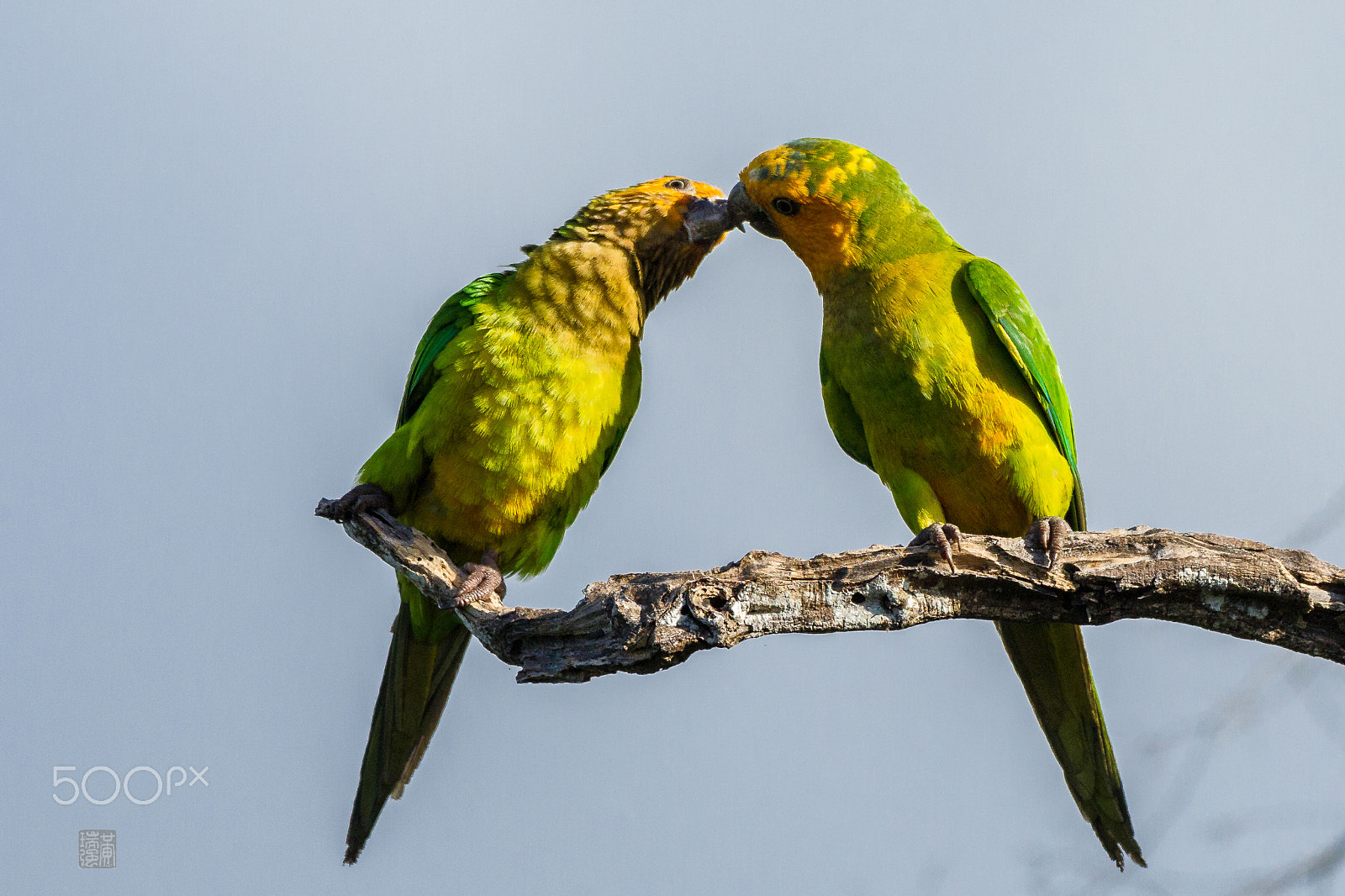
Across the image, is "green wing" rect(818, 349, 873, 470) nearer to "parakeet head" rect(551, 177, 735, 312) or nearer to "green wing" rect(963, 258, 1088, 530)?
"green wing" rect(963, 258, 1088, 530)

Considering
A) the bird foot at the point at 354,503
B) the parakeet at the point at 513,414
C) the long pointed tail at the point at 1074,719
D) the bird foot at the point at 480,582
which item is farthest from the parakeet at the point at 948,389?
the bird foot at the point at 354,503

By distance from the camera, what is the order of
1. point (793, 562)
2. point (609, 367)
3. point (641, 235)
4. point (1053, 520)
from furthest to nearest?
1. point (641, 235)
2. point (609, 367)
3. point (1053, 520)
4. point (793, 562)

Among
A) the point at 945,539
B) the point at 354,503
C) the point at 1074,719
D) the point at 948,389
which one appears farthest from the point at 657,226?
the point at 1074,719

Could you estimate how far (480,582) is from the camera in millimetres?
5379

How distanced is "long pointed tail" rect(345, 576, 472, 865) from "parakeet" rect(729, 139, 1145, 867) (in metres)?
2.53

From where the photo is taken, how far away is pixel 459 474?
5.73 meters

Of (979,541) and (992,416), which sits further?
(992,416)

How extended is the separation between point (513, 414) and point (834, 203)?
201cm

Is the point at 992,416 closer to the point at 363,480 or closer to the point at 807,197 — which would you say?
the point at 807,197

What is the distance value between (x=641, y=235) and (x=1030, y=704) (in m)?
3.39

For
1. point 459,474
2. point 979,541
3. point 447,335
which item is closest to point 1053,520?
point 979,541

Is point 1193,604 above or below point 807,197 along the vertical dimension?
below

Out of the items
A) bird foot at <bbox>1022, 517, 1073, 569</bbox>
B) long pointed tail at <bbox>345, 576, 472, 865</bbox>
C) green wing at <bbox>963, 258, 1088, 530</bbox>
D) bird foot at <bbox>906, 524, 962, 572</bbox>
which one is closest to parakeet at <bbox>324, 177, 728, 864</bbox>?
long pointed tail at <bbox>345, 576, 472, 865</bbox>

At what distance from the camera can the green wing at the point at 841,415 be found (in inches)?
225
